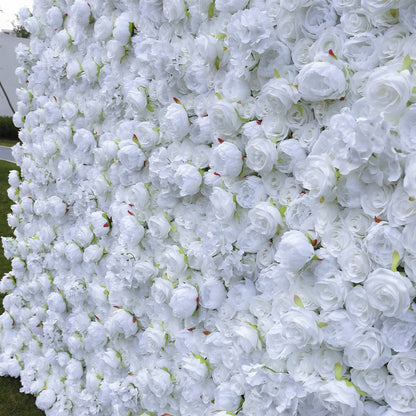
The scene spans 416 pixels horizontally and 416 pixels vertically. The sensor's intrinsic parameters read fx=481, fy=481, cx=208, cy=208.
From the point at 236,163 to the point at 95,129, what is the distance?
55.7 inches

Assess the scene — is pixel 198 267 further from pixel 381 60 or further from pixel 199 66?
pixel 381 60

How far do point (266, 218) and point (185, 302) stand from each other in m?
0.61

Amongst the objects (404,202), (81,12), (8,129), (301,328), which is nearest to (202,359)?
(301,328)

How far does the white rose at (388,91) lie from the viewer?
1240 mm

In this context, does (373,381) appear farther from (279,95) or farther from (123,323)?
(123,323)

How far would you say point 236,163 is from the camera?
5.84 feet

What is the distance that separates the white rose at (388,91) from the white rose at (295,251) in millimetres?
446

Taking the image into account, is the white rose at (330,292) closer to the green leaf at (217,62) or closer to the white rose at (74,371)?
the green leaf at (217,62)

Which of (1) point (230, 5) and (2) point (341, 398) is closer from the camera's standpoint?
(2) point (341, 398)

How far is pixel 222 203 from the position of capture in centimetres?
182

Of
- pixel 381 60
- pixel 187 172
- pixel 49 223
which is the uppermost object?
pixel 381 60

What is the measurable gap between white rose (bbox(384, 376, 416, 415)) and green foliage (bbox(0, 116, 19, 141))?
19907 millimetres

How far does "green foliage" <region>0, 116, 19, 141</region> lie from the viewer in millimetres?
19156

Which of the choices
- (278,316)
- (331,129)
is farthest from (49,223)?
(331,129)
